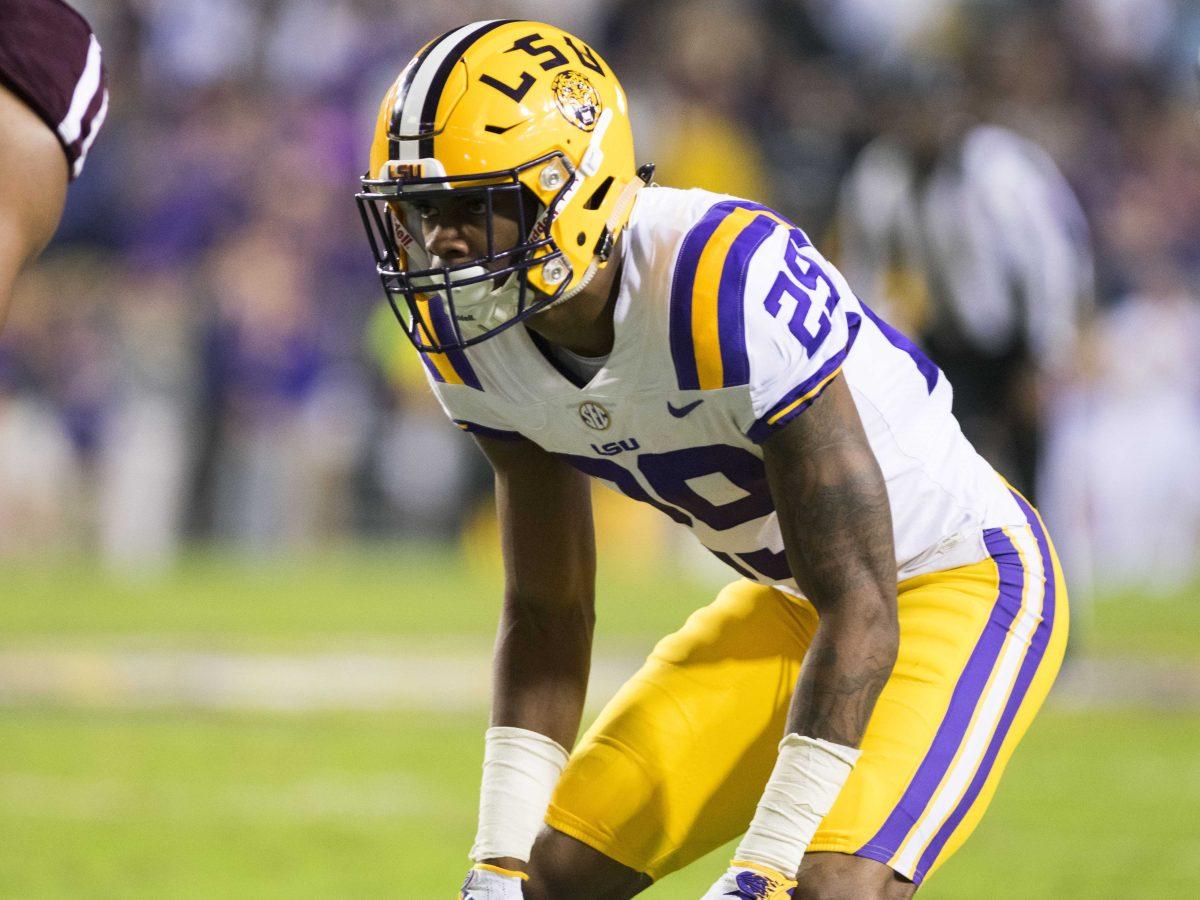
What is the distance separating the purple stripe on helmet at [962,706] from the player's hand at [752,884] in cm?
14

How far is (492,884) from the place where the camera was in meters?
2.86

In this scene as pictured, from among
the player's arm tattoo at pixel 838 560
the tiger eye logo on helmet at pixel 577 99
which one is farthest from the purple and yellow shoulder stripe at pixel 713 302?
the tiger eye logo on helmet at pixel 577 99

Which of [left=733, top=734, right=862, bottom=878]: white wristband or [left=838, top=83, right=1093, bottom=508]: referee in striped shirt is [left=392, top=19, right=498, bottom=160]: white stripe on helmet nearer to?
[left=733, top=734, right=862, bottom=878]: white wristband

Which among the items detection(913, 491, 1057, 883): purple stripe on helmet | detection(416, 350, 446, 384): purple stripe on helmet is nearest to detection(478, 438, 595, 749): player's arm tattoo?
detection(416, 350, 446, 384): purple stripe on helmet

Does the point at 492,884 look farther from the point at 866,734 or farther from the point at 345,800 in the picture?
the point at 345,800

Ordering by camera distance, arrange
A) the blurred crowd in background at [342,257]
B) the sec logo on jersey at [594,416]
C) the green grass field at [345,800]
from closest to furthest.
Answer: the sec logo on jersey at [594,416] → the green grass field at [345,800] → the blurred crowd in background at [342,257]

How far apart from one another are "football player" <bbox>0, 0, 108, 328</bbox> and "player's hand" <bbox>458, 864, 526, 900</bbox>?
1059mm

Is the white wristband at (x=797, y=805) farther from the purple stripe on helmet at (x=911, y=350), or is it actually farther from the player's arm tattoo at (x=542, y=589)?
the purple stripe on helmet at (x=911, y=350)

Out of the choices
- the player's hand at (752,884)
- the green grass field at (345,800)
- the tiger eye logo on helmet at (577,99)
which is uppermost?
the tiger eye logo on helmet at (577,99)

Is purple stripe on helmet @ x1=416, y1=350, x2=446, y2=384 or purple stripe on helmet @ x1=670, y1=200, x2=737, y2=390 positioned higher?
purple stripe on helmet @ x1=670, y1=200, x2=737, y2=390

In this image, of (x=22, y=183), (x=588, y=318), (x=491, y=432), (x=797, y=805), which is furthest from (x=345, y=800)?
(x=22, y=183)

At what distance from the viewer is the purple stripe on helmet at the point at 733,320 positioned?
2.62 meters

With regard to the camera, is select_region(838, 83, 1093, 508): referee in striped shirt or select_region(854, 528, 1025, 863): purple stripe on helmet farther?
select_region(838, 83, 1093, 508): referee in striped shirt

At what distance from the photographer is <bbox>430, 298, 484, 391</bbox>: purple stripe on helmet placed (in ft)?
9.14
